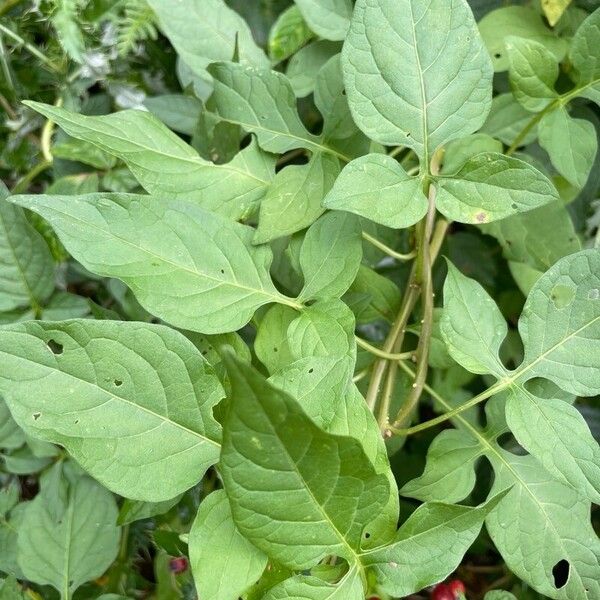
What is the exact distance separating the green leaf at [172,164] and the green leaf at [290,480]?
378 millimetres

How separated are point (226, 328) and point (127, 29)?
698mm

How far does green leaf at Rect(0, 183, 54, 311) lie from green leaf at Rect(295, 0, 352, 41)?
51cm

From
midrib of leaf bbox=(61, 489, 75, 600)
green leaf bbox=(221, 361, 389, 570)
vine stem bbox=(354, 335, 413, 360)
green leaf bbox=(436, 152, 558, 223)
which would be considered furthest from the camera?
midrib of leaf bbox=(61, 489, 75, 600)

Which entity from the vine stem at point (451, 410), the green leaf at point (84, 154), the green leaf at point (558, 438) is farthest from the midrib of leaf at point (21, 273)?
the green leaf at point (558, 438)

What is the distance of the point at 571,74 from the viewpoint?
3.18 ft

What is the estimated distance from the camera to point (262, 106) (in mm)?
898

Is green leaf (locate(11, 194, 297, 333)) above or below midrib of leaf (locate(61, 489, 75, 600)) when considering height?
above

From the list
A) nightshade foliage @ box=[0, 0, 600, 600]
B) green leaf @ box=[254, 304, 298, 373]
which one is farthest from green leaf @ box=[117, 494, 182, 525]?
green leaf @ box=[254, 304, 298, 373]

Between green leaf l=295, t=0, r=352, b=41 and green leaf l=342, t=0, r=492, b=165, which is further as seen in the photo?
green leaf l=295, t=0, r=352, b=41

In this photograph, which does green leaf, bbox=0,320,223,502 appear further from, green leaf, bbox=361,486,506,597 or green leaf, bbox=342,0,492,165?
green leaf, bbox=342,0,492,165

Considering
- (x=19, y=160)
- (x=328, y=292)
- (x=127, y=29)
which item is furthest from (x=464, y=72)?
(x=19, y=160)

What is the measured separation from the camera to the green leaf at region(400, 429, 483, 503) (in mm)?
838

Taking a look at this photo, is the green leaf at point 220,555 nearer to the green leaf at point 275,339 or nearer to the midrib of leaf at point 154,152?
the green leaf at point 275,339

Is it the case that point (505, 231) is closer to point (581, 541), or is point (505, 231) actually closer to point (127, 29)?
point (581, 541)
